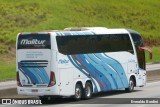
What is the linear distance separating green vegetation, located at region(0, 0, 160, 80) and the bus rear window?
24.8 m

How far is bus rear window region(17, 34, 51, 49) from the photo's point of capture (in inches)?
1013

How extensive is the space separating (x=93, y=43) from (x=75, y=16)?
42.4 m

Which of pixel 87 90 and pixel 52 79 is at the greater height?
pixel 52 79

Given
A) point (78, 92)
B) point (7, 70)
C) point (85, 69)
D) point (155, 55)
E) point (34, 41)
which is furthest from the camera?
point (155, 55)

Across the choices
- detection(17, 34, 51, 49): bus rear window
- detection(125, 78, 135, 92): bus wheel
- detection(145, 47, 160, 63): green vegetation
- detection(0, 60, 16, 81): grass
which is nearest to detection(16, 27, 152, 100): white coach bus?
detection(17, 34, 51, 49): bus rear window

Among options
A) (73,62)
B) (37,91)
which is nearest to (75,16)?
(73,62)

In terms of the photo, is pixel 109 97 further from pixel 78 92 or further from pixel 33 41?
pixel 33 41

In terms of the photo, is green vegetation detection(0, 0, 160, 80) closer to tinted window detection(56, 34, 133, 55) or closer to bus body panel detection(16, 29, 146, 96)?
bus body panel detection(16, 29, 146, 96)

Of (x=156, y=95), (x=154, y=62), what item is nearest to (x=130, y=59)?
(x=156, y=95)

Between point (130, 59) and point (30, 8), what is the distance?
125 feet

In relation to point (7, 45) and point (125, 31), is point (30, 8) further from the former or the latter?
point (125, 31)

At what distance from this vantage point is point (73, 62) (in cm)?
2670

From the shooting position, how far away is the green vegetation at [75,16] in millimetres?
62719

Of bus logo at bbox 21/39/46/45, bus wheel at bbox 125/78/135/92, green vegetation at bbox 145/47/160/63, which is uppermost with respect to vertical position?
green vegetation at bbox 145/47/160/63
